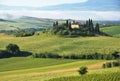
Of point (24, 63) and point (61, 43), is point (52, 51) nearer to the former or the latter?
point (61, 43)

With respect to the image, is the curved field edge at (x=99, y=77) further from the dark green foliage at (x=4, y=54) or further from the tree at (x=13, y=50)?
the tree at (x=13, y=50)

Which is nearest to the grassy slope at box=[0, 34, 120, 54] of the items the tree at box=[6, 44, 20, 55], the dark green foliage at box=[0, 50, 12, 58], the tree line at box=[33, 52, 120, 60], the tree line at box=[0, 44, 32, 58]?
the tree line at box=[0, 44, 32, 58]

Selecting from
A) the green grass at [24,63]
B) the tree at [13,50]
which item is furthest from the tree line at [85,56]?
the tree at [13,50]

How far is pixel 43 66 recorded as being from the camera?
3922 inches

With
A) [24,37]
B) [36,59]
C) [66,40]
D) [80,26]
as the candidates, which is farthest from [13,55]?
[80,26]

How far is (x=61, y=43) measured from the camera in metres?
144

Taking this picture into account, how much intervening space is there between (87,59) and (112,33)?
86748mm

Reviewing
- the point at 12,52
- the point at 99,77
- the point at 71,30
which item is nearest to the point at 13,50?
the point at 12,52

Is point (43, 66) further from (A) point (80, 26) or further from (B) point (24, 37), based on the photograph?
(A) point (80, 26)

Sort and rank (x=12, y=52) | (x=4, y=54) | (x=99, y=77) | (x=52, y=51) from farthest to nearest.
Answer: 1. (x=52, y=51)
2. (x=12, y=52)
3. (x=4, y=54)
4. (x=99, y=77)

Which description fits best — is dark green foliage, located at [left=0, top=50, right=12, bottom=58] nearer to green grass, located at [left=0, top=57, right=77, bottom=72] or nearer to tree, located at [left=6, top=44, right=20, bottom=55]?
tree, located at [left=6, top=44, right=20, bottom=55]

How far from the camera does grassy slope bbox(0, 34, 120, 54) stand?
13125 cm

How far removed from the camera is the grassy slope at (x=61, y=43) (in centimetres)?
13125

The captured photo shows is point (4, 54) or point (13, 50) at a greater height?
point (13, 50)
